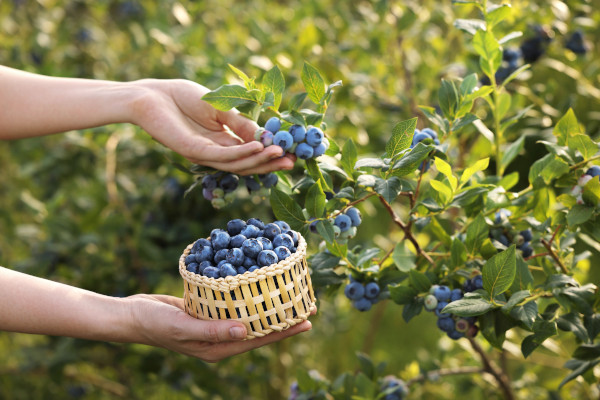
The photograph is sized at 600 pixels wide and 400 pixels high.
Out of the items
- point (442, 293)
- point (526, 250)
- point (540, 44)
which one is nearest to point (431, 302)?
point (442, 293)

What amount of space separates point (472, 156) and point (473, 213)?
0.58m

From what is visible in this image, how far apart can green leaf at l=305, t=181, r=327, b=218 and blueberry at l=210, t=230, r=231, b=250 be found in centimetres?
16

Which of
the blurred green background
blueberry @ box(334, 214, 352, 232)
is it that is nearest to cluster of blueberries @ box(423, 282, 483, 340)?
blueberry @ box(334, 214, 352, 232)

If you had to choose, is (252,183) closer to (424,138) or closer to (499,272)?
(424,138)

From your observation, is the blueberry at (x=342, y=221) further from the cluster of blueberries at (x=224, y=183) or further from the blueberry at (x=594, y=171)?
the blueberry at (x=594, y=171)

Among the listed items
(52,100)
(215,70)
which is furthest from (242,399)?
(52,100)

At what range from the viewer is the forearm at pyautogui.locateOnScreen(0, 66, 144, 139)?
4.59 ft

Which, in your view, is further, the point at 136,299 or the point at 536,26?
the point at 536,26

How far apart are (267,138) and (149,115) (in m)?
0.34

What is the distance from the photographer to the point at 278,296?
978mm

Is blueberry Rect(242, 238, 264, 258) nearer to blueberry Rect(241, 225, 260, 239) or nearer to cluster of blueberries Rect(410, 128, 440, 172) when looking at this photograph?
blueberry Rect(241, 225, 260, 239)

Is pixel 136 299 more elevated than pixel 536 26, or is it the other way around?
pixel 536 26

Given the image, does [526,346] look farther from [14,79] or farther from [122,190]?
[122,190]

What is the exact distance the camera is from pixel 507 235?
121 cm
